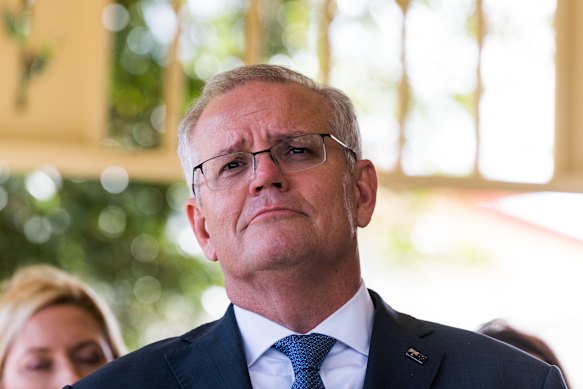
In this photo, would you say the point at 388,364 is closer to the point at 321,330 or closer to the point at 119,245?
the point at 321,330

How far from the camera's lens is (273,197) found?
2020 millimetres

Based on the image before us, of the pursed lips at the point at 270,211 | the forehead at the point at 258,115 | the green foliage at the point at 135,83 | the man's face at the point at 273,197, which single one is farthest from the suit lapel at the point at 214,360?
the green foliage at the point at 135,83

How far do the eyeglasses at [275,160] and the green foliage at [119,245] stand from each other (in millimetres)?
3539

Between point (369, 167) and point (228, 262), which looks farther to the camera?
point (369, 167)

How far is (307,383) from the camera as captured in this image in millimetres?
1980

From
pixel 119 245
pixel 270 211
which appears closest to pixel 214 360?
pixel 270 211

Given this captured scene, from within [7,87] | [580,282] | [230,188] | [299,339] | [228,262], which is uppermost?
[7,87]

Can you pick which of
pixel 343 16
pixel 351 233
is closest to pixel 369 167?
pixel 351 233

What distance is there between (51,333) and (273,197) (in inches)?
40.0

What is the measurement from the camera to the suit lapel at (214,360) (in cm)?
201

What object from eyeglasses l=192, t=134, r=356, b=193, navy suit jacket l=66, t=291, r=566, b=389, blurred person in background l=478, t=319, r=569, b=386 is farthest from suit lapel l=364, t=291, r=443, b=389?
blurred person in background l=478, t=319, r=569, b=386

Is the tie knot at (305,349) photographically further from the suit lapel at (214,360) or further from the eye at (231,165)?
the eye at (231,165)

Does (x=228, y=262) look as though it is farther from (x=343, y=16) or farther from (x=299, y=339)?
(x=343, y=16)

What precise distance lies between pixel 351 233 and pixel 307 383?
0.33 metres
